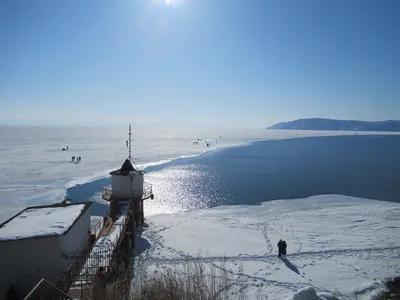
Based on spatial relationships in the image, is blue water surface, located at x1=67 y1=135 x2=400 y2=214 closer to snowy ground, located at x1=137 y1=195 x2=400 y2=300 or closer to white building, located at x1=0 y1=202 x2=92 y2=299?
snowy ground, located at x1=137 y1=195 x2=400 y2=300

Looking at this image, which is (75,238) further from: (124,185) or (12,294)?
(124,185)

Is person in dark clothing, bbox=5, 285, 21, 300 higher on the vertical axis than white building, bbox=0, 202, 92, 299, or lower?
lower

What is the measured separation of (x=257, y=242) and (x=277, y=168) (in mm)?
34634

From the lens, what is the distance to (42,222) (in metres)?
14.0

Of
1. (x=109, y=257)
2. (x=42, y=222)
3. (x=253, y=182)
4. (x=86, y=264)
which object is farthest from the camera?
(x=253, y=182)

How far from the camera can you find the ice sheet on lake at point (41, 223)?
1264cm

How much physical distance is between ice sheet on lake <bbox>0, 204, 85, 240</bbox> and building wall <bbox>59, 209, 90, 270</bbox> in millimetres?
398

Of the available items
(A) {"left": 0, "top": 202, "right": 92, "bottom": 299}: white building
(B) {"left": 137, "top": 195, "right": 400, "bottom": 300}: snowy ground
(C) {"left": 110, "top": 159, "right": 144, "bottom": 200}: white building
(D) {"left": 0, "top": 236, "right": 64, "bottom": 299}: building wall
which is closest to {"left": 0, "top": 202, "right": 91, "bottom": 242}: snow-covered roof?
(A) {"left": 0, "top": 202, "right": 92, "bottom": 299}: white building

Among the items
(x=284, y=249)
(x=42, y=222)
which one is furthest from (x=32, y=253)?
(x=284, y=249)

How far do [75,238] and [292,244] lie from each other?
41.0 ft

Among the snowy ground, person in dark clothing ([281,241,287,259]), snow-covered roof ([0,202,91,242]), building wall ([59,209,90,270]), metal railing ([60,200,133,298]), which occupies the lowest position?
the snowy ground

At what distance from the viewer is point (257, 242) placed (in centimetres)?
1955

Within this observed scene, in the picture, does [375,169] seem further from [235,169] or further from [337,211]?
[337,211]

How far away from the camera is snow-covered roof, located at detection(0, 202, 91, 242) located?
1261 cm
